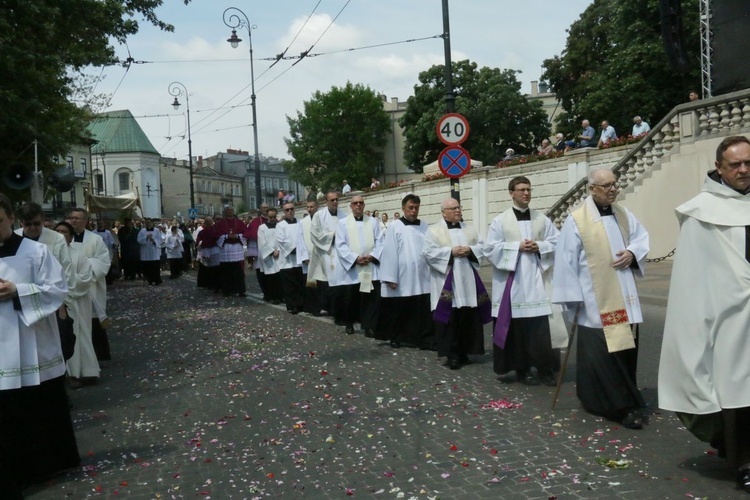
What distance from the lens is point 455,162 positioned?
15945 millimetres

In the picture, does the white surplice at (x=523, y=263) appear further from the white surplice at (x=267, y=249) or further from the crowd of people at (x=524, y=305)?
the white surplice at (x=267, y=249)

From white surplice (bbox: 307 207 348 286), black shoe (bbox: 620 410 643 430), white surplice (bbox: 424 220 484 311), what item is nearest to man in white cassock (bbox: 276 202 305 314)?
white surplice (bbox: 307 207 348 286)

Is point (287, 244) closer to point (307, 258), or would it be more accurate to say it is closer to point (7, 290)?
point (307, 258)

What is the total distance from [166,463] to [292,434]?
41.6 inches

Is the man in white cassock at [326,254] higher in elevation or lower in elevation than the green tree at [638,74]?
lower

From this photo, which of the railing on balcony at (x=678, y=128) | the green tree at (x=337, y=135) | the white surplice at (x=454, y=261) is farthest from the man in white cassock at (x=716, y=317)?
the green tree at (x=337, y=135)

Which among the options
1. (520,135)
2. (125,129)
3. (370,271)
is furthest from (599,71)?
(125,129)

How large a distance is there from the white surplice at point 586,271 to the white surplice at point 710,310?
1540 mm

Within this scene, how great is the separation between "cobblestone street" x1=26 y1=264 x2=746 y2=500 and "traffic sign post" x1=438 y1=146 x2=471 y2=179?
572 centimetres

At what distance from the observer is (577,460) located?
574cm

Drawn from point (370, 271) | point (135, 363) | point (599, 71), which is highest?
point (599, 71)

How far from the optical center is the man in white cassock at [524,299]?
841 cm

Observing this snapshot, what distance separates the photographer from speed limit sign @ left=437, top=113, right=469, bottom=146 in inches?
614

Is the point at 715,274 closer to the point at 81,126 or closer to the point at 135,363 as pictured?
the point at 135,363
